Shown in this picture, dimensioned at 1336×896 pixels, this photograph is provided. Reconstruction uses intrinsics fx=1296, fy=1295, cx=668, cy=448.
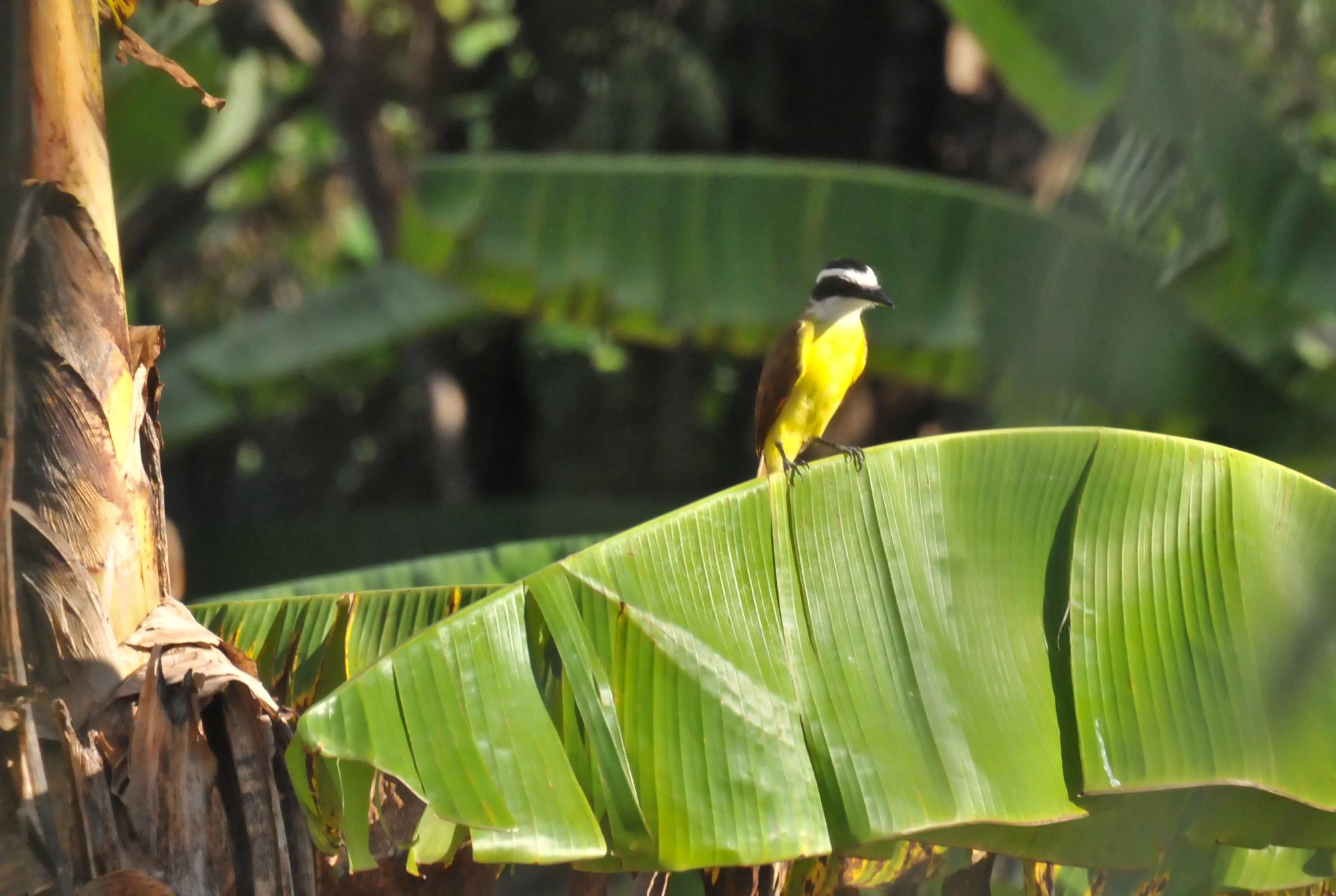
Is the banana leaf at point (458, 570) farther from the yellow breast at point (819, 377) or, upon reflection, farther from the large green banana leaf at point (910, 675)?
the large green banana leaf at point (910, 675)

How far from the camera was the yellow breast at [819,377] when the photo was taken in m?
3.88

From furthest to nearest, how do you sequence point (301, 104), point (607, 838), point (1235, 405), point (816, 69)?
point (301, 104) < point (816, 69) < point (1235, 405) < point (607, 838)

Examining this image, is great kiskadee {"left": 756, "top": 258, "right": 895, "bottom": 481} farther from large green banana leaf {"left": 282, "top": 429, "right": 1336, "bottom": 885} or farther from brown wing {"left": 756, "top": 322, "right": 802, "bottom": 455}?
large green banana leaf {"left": 282, "top": 429, "right": 1336, "bottom": 885}

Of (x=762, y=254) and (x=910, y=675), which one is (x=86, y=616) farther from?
(x=762, y=254)

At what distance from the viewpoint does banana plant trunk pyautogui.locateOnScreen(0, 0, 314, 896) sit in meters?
2.21

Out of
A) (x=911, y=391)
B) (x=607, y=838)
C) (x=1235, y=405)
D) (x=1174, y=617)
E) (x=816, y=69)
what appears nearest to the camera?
(x=607, y=838)

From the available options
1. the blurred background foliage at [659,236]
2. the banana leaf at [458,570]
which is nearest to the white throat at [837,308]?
the blurred background foliage at [659,236]

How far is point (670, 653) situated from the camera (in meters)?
2.47

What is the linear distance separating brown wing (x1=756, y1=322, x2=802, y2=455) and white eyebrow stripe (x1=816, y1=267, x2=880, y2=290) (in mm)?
228

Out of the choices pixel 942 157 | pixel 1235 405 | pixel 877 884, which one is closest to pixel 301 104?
pixel 942 157

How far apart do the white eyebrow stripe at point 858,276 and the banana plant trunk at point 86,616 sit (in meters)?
2.02

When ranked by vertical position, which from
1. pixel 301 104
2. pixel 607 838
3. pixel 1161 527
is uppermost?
pixel 301 104

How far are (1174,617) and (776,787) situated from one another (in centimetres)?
88

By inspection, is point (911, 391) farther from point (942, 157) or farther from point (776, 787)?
point (776, 787)
